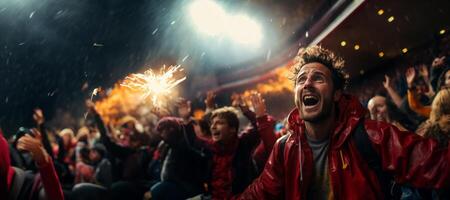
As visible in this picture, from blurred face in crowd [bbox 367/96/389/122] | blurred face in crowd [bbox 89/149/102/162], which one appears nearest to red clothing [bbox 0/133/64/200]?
blurred face in crowd [bbox 89/149/102/162]

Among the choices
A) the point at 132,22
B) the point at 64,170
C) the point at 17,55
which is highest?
the point at 132,22

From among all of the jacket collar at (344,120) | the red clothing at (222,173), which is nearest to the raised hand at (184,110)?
the red clothing at (222,173)

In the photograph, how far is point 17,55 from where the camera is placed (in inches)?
649

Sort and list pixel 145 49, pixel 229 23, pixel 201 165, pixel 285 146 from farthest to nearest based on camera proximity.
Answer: pixel 145 49
pixel 229 23
pixel 201 165
pixel 285 146

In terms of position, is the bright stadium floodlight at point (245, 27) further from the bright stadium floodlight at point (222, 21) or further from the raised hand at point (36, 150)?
the raised hand at point (36, 150)

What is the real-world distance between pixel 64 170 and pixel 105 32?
17.1 m

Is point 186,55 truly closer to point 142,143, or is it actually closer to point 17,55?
point 17,55

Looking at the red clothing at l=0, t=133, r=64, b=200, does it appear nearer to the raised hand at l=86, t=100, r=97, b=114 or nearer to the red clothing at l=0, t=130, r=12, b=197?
the red clothing at l=0, t=130, r=12, b=197

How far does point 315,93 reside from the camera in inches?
117

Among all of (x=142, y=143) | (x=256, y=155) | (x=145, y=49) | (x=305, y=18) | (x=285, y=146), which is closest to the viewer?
(x=285, y=146)

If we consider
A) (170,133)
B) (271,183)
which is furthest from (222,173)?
(271,183)

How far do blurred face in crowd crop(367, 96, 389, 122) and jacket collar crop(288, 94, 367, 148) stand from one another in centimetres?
219

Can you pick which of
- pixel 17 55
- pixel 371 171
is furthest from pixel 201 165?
pixel 17 55

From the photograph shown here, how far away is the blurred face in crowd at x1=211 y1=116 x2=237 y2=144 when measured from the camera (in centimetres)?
451
